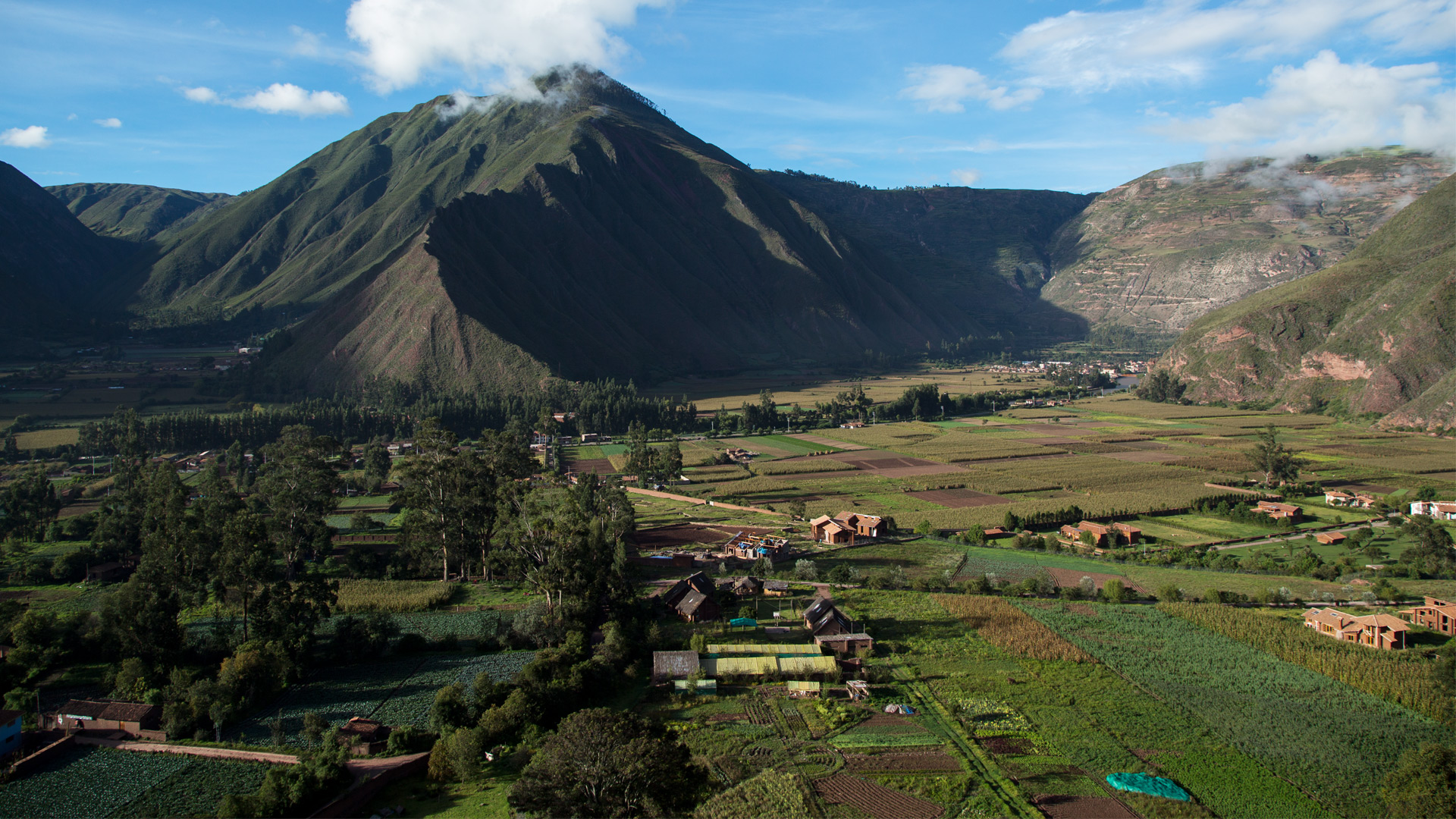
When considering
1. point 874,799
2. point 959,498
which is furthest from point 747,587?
point 959,498

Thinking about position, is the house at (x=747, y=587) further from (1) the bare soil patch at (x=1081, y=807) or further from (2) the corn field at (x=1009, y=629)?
(1) the bare soil patch at (x=1081, y=807)

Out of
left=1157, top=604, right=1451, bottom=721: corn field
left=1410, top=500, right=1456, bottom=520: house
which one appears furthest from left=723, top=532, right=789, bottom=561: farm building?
left=1410, top=500, right=1456, bottom=520: house

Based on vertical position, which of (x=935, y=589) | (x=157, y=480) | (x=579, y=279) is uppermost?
(x=579, y=279)

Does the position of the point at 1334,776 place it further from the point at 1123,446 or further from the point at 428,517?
the point at 1123,446

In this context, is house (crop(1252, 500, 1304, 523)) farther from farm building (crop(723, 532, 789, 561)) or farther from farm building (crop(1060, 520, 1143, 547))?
farm building (crop(723, 532, 789, 561))

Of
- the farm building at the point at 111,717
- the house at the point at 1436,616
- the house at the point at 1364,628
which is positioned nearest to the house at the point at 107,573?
the farm building at the point at 111,717

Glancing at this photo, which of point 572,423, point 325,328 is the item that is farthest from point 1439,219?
point 325,328
